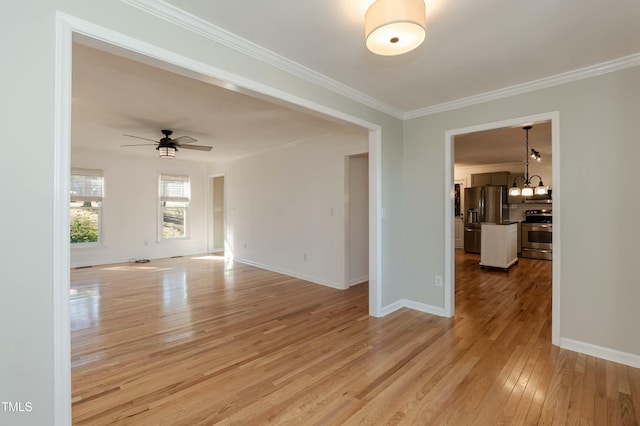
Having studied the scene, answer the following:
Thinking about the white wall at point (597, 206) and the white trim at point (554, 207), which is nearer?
the white wall at point (597, 206)

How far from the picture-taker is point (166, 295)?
436cm

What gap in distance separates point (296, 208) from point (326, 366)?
11.1 feet

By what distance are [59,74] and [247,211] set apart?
5.38m

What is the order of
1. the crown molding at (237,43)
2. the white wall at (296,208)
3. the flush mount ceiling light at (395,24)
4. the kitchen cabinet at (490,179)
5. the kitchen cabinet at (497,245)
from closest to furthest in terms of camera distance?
1. the flush mount ceiling light at (395,24)
2. the crown molding at (237,43)
3. the white wall at (296,208)
4. the kitchen cabinet at (497,245)
5. the kitchen cabinet at (490,179)

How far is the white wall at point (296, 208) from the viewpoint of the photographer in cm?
483

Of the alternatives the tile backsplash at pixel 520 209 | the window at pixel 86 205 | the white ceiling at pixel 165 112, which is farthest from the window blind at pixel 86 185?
the tile backsplash at pixel 520 209

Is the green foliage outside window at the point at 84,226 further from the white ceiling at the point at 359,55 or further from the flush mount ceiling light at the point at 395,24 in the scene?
the flush mount ceiling light at the point at 395,24

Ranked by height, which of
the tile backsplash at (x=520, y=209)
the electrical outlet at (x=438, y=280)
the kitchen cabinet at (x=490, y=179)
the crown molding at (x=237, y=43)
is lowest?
the electrical outlet at (x=438, y=280)

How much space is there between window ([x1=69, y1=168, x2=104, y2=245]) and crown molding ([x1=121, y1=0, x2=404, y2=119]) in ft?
19.8

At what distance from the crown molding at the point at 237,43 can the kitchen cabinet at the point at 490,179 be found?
6.30 metres

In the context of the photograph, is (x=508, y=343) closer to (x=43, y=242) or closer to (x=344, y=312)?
(x=344, y=312)

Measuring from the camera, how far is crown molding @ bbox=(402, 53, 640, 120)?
246 centimetres

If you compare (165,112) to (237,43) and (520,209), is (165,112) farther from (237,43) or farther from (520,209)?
(520,209)

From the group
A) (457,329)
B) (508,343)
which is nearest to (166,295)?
(457,329)
